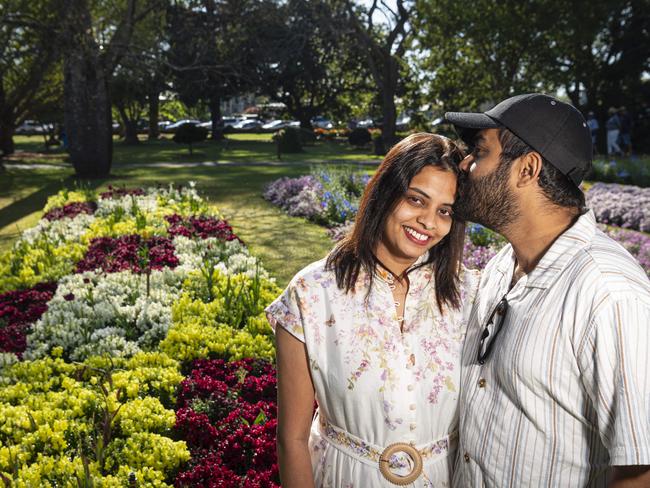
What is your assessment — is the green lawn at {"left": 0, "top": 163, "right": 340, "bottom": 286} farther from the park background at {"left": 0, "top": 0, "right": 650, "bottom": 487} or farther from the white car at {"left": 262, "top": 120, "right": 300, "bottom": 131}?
the white car at {"left": 262, "top": 120, "right": 300, "bottom": 131}

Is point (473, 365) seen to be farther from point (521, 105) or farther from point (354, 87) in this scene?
point (354, 87)

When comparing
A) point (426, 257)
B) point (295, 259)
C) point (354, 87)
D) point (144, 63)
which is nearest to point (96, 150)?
point (144, 63)

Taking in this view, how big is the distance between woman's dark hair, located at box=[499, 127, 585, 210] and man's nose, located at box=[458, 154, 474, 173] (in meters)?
0.13

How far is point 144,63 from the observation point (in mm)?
17438

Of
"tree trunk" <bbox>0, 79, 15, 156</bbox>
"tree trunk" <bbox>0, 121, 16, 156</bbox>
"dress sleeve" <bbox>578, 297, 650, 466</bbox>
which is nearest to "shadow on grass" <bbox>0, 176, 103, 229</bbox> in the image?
"tree trunk" <bbox>0, 79, 15, 156</bbox>

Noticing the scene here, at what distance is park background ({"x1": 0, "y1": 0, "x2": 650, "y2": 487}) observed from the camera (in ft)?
11.9

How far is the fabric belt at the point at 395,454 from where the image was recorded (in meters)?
2.13

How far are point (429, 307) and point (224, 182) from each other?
645 inches

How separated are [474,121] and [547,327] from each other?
790 mm

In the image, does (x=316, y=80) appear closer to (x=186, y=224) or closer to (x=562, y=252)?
(x=186, y=224)

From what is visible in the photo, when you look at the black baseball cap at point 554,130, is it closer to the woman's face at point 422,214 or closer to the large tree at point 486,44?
the woman's face at point 422,214

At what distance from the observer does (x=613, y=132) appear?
2806 centimetres

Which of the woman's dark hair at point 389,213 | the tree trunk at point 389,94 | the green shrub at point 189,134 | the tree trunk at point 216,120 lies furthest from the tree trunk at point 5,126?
the woman's dark hair at point 389,213

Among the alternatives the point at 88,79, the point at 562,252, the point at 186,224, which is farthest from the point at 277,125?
the point at 562,252
